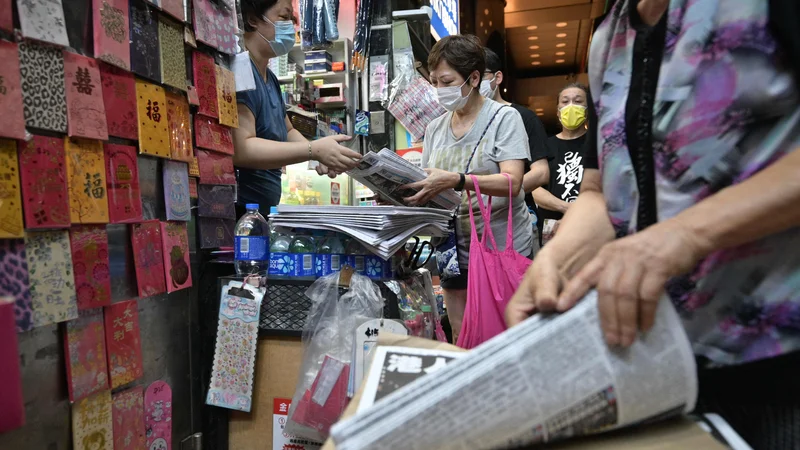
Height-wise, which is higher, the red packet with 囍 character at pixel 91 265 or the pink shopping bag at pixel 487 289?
the red packet with 囍 character at pixel 91 265

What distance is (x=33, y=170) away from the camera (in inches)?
46.1

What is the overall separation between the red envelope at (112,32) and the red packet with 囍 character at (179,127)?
21cm

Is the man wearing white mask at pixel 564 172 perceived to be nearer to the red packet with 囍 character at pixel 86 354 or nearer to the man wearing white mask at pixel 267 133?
the man wearing white mask at pixel 267 133

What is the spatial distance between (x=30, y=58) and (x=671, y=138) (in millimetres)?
1196

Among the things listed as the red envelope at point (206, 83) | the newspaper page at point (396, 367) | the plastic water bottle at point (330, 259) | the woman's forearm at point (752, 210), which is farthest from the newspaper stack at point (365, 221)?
the woman's forearm at point (752, 210)

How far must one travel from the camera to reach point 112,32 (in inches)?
54.4

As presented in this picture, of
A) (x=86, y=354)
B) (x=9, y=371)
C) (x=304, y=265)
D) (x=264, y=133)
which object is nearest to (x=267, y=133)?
(x=264, y=133)

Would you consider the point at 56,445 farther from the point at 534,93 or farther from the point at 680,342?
the point at 534,93

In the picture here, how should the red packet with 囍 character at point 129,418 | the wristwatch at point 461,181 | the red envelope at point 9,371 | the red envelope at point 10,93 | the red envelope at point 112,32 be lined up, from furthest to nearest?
the wristwatch at point 461,181 < the red packet with 囍 character at point 129,418 < the red envelope at point 112,32 < the red envelope at point 10,93 < the red envelope at point 9,371

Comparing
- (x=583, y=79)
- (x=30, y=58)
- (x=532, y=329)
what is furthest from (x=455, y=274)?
(x=583, y=79)

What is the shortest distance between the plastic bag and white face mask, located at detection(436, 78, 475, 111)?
3.35ft

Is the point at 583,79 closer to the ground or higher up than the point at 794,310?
higher up

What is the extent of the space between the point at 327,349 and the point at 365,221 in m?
0.39

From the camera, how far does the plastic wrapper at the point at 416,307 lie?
178 cm
